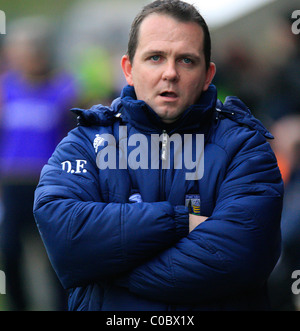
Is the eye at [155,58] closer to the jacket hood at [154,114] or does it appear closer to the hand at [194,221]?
the jacket hood at [154,114]

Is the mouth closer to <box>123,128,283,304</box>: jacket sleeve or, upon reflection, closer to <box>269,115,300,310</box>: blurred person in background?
<box>123,128,283,304</box>: jacket sleeve

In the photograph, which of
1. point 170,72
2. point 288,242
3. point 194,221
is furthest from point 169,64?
point 288,242

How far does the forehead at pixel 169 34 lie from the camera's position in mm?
1671

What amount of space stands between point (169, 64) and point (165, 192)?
1.48 ft

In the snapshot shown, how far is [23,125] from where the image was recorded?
302 centimetres

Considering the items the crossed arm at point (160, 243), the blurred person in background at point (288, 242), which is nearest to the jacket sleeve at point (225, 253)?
the crossed arm at point (160, 243)

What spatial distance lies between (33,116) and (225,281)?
1.91 m

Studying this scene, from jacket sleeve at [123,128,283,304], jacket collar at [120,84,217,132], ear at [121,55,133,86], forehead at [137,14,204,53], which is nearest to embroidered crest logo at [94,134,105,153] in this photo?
jacket collar at [120,84,217,132]

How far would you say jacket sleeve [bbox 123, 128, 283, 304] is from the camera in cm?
153

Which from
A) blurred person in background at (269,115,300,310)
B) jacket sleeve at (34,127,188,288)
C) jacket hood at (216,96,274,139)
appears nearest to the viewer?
jacket sleeve at (34,127,188,288)

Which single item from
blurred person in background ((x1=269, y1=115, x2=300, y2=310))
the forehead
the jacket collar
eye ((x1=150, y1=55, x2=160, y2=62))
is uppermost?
the forehead

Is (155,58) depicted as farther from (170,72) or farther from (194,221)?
(194,221)

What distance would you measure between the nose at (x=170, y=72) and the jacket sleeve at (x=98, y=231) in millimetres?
440

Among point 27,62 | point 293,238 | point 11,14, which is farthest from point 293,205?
point 11,14
